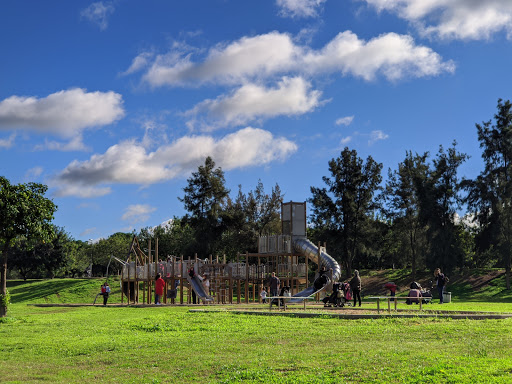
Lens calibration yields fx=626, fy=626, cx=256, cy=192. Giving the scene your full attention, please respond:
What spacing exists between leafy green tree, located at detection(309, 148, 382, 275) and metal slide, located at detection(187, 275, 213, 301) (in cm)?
2610

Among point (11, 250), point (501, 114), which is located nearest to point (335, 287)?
point (501, 114)

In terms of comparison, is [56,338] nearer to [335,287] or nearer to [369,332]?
[369,332]

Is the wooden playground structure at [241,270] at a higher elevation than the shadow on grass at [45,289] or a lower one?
higher

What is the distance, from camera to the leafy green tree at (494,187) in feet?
170

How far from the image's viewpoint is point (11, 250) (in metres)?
73.2

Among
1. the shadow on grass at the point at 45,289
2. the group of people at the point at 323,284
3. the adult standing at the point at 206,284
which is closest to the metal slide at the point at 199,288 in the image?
the adult standing at the point at 206,284

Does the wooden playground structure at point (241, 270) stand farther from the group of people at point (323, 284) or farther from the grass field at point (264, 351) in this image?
the grass field at point (264, 351)

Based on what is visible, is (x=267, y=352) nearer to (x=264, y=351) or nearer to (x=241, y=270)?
(x=264, y=351)

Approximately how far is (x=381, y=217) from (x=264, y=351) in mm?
52174

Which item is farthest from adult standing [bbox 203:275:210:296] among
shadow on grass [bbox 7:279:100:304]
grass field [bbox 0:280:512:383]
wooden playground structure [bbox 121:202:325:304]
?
shadow on grass [bbox 7:279:100:304]

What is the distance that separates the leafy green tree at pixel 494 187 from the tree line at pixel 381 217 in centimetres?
8

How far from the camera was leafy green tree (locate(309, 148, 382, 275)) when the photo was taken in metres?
61.2

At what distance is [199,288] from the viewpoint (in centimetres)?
3725

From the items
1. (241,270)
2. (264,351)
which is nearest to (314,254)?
(241,270)
